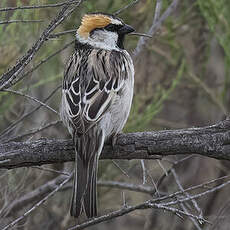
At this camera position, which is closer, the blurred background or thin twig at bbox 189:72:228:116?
the blurred background

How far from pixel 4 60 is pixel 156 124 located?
296 centimetres

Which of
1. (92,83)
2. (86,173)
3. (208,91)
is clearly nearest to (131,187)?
(92,83)

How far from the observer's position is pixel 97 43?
5270 mm

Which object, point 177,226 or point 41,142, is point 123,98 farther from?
point 177,226

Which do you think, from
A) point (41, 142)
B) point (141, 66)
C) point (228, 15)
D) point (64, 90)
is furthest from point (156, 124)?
point (41, 142)

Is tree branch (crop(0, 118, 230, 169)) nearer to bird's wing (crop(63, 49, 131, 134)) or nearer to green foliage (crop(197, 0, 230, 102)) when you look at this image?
bird's wing (crop(63, 49, 131, 134))

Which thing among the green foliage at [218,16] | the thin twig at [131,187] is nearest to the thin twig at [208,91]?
the green foliage at [218,16]

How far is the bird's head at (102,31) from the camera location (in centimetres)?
518

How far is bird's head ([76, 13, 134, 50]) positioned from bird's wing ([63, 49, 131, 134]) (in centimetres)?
13

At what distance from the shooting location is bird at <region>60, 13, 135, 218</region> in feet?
13.7

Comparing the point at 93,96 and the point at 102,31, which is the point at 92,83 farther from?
the point at 102,31

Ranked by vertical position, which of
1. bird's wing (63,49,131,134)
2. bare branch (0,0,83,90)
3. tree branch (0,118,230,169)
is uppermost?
bare branch (0,0,83,90)

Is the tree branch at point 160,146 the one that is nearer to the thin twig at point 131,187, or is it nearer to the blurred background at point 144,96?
the blurred background at point 144,96

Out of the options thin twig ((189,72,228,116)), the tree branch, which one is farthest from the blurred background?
the tree branch
